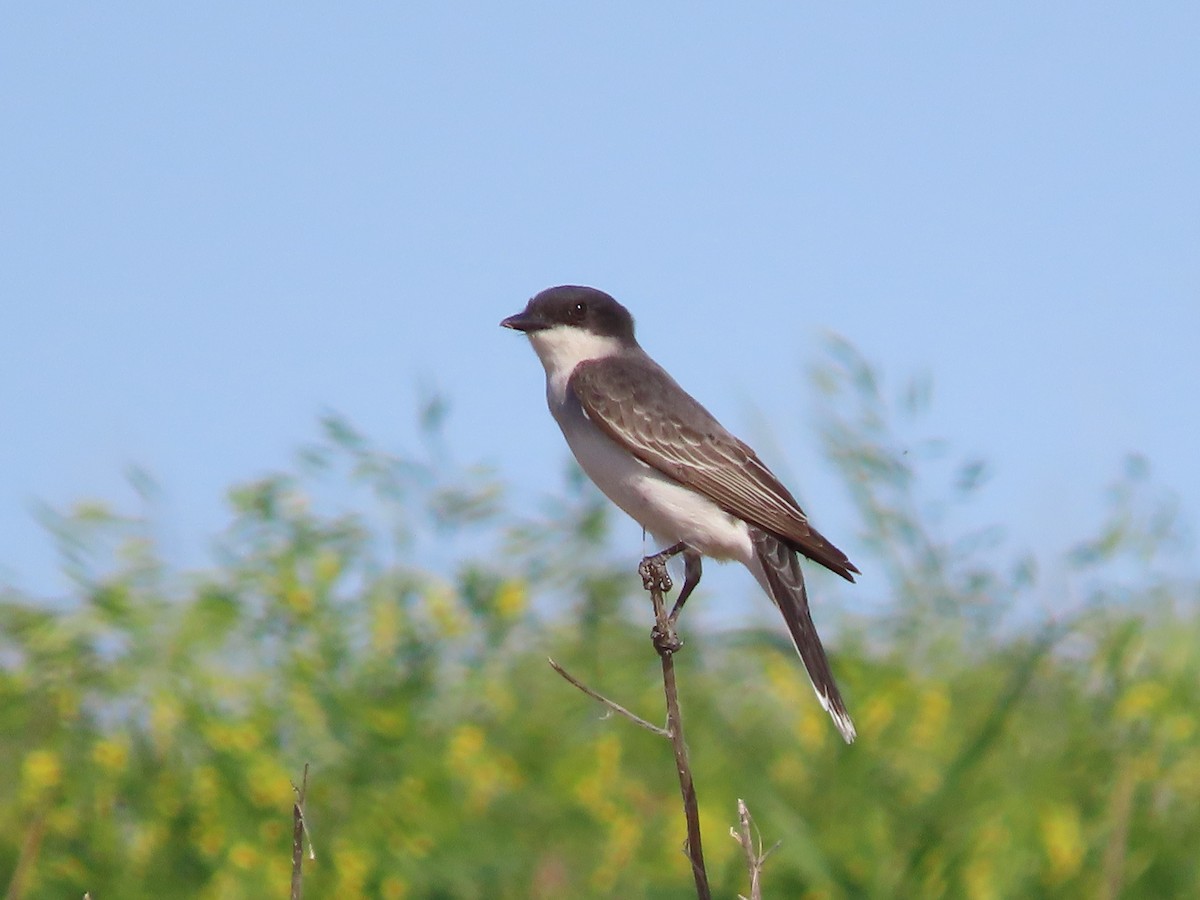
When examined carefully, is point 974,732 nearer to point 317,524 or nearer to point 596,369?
point 596,369

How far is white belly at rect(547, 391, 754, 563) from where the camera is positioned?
5906 mm

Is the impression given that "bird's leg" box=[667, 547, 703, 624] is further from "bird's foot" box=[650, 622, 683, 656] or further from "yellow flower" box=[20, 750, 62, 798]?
"yellow flower" box=[20, 750, 62, 798]

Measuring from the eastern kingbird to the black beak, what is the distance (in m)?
0.26

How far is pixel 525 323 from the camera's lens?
6.55 metres

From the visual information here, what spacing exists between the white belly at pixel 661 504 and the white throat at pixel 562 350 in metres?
0.45

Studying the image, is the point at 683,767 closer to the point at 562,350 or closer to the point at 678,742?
the point at 678,742

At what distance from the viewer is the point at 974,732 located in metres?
6.00

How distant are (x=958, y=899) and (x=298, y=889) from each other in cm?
324

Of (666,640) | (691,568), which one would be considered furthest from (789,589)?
(666,640)

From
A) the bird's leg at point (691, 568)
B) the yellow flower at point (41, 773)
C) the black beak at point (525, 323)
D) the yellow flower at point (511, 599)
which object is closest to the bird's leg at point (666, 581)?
the bird's leg at point (691, 568)

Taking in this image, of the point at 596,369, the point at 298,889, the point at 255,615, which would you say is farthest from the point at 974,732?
the point at 298,889

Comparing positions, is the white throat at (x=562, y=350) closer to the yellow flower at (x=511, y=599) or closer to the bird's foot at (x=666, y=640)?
the yellow flower at (x=511, y=599)

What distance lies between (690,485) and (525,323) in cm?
109

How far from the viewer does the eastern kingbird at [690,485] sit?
5.86m
